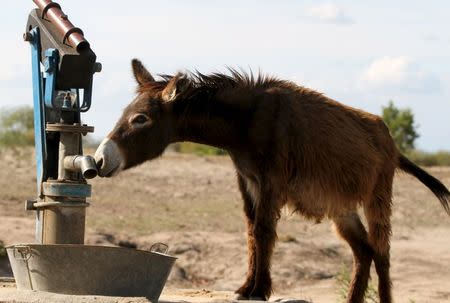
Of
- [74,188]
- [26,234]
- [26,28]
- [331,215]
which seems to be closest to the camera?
[74,188]

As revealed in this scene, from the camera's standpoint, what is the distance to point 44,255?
6984mm

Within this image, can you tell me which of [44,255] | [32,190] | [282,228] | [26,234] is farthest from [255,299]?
[32,190]

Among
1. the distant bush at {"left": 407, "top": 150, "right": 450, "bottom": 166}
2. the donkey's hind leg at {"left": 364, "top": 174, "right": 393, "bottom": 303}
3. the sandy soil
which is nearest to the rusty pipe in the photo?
the donkey's hind leg at {"left": 364, "top": 174, "right": 393, "bottom": 303}

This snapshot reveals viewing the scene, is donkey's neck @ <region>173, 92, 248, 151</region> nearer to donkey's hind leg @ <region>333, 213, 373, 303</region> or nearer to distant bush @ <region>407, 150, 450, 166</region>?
donkey's hind leg @ <region>333, 213, 373, 303</region>

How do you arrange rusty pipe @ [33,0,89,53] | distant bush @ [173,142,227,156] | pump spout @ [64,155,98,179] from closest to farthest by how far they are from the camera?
pump spout @ [64,155,98,179]
rusty pipe @ [33,0,89,53]
distant bush @ [173,142,227,156]

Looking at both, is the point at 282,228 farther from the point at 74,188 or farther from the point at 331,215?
the point at 74,188

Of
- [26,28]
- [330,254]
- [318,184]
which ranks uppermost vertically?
[26,28]

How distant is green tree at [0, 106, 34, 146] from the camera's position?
21.6 meters

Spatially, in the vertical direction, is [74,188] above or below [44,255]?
above

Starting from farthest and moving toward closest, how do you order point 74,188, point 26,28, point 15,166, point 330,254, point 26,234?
point 15,166
point 330,254
point 26,234
point 26,28
point 74,188

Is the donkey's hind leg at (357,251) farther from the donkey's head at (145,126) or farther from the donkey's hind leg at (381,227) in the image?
the donkey's head at (145,126)

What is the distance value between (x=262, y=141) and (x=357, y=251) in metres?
1.85

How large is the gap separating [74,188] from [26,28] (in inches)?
53.7

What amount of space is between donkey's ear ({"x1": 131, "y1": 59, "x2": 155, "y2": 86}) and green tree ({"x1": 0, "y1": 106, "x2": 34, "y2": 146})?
43.7 feet
